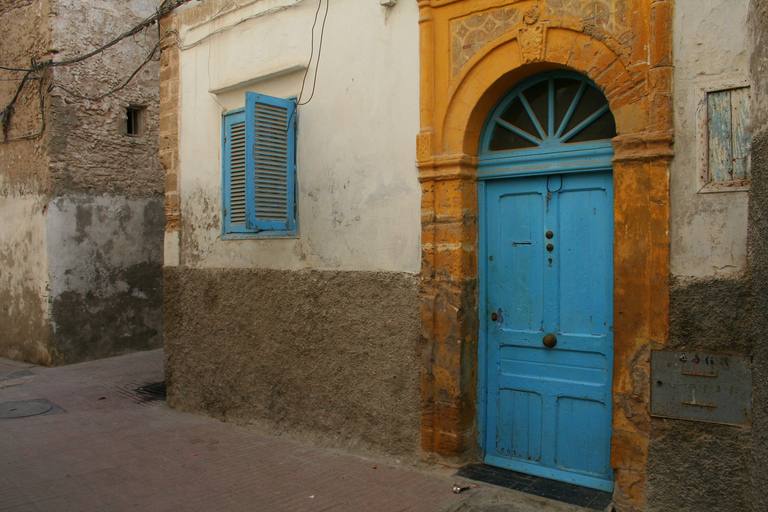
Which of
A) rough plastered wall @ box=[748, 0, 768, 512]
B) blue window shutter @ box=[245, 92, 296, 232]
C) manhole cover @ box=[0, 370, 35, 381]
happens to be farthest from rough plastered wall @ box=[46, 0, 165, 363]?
rough plastered wall @ box=[748, 0, 768, 512]

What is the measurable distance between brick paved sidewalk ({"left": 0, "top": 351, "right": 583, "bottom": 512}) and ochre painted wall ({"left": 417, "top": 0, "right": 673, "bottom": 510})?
55cm

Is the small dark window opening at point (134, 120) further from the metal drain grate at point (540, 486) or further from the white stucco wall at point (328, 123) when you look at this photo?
the metal drain grate at point (540, 486)

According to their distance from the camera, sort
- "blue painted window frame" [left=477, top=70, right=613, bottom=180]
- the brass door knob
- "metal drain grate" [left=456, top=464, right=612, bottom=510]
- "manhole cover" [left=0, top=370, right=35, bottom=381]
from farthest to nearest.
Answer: "manhole cover" [left=0, top=370, right=35, bottom=381]
the brass door knob
"blue painted window frame" [left=477, top=70, right=613, bottom=180]
"metal drain grate" [left=456, top=464, right=612, bottom=510]

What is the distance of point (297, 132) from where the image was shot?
557 cm

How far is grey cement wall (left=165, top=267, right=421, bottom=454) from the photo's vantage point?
4772 millimetres

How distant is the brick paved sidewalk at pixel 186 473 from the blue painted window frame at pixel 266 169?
6.50 feet

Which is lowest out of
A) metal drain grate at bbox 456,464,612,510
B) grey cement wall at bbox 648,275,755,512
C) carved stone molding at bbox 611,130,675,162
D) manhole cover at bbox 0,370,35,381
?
manhole cover at bbox 0,370,35,381

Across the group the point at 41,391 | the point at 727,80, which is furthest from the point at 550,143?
the point at 41,391

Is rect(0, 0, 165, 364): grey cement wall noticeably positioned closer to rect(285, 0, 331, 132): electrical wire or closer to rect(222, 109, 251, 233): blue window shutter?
rect(222, 109, 251, 233): blue window shutter

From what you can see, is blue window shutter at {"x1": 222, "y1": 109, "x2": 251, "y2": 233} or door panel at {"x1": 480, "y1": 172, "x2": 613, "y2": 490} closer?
door panel at {"x1": 480, "y1": 172, "x2": 613, "y2": 490}

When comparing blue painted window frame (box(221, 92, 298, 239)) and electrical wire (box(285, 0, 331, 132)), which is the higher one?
electrical wire (box(285, 0, 331, 132))

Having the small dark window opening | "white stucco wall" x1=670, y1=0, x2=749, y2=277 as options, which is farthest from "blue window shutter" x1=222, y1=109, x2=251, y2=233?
the small dark window opening

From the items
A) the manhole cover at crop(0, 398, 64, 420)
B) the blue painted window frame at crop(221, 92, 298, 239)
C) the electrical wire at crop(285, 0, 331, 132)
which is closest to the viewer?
the blue painted window frame at crop(221, 92, 298, 239)

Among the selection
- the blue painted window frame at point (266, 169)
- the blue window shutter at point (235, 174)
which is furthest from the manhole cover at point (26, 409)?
the blue painted window frame at point (266, 169)
